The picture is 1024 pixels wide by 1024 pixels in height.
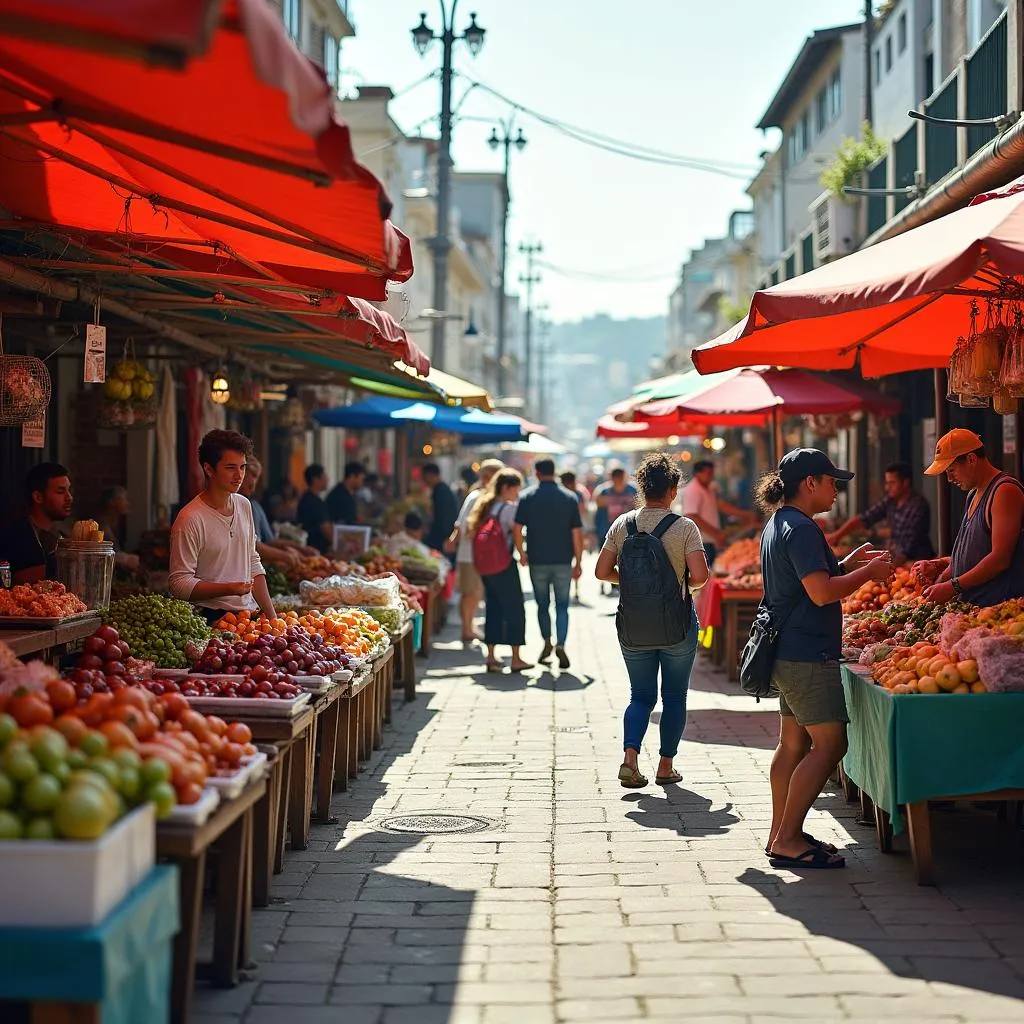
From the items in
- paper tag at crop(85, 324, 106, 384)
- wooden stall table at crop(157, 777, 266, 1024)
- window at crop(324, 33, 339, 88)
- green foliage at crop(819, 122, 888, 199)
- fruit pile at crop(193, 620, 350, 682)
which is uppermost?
window at crop(324, 33, 339, 88)

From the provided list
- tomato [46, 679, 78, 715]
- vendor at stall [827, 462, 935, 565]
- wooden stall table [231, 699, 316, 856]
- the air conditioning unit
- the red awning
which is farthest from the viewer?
the air conditioning unit

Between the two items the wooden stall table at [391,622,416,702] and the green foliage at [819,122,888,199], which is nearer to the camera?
the wooden stall table at [391,622,416,702]

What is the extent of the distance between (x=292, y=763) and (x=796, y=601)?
2547mm

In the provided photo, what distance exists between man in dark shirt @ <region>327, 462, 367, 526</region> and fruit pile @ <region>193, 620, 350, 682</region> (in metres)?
11.4

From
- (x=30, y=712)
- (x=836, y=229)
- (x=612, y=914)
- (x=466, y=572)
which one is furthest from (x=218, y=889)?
(x=836, y=229)

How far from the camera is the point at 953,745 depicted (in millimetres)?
6379

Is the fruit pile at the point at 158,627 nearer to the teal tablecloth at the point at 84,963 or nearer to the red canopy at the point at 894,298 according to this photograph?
the red canopy at the point at 894,298

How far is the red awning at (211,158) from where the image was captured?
163 inches

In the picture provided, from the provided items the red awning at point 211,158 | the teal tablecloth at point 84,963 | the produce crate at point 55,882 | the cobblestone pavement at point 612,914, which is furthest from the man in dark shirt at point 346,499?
the produce crate at point 55,882

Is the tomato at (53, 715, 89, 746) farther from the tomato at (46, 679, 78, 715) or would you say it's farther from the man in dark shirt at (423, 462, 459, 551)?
the man in dark shirt at (423, 462, 459, 551)

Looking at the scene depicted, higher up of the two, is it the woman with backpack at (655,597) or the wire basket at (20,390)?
the wire basket at (20,390)

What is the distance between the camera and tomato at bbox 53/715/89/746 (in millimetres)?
4387

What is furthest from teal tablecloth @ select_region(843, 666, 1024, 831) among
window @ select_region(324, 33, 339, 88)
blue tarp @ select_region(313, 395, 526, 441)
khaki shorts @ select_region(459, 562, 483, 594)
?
window @ select_region(324, 33, 339, 88)

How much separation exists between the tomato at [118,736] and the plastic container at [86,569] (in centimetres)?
394
